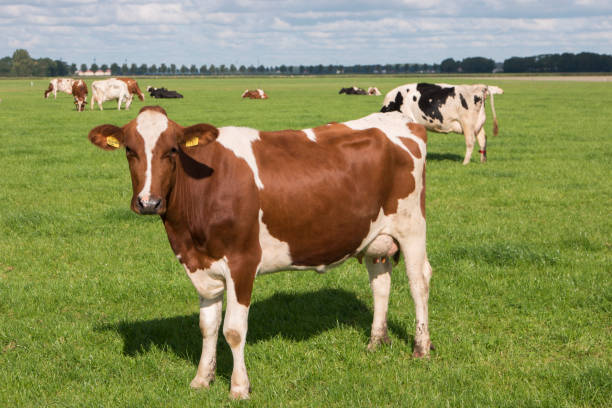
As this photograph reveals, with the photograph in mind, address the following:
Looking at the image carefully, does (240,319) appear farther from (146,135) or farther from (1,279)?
(1,279)

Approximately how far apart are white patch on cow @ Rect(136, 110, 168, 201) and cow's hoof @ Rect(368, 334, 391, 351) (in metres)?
2.80

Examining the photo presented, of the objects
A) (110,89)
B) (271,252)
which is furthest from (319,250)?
(110,89)

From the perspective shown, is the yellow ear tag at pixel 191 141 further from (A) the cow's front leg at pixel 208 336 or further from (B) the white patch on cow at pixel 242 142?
(A) the cow's front leg at pixel 208 336

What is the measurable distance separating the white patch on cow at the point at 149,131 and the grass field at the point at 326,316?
1.80 metres

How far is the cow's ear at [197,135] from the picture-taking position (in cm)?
457

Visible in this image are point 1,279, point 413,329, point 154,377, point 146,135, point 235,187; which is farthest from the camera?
point 1,279

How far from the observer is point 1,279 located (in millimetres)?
7855

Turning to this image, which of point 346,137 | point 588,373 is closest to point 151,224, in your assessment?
point 346,137

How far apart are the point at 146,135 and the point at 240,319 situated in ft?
5.22

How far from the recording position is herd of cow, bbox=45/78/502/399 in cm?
457

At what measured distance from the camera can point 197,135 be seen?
4605 mm

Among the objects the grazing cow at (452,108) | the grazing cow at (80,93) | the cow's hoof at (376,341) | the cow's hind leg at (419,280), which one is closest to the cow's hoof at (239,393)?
the cow's hoof at (376,341)

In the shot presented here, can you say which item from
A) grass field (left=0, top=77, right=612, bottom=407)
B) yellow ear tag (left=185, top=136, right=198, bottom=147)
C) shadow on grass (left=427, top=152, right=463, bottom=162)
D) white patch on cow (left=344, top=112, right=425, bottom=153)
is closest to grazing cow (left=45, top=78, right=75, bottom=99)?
shadow on grass (left=427, top=152, right=463, bottom=162)

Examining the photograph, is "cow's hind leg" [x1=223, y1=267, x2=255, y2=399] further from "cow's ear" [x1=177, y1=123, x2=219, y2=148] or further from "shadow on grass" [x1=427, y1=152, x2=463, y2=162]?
"shadow on grass" [x1=427, y1=152, x2=463, y2=162]
